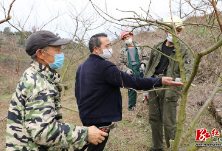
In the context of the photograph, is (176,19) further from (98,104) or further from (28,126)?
(28,126)

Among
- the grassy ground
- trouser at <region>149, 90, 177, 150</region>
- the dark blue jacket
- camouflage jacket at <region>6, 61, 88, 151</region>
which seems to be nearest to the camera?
camouflage jacket at <region>6, 61, 88, 151</region>

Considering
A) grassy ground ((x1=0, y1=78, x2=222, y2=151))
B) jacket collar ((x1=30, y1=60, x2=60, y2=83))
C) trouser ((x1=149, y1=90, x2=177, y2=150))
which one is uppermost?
jacket collar ((x1=30, y1=60, x2=60, y2=83))

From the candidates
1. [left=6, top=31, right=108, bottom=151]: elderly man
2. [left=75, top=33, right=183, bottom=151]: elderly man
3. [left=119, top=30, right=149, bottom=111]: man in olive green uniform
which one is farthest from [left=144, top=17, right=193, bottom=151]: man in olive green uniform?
[left=119, top=30, right=149, bottom=111]: man in olive green uniform

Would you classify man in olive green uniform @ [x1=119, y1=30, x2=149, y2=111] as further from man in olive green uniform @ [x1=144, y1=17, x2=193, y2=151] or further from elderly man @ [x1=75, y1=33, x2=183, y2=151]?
elderly man @ [x1=75, y1=33, x2=183, y2=151]

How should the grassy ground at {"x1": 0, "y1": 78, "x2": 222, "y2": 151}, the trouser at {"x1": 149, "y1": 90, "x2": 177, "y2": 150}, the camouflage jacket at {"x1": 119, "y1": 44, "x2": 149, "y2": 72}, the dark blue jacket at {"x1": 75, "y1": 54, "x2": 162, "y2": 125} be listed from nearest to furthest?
the dark blue jacket at {"x1": 75, "y1": 54, "x2": 162, "y2": 125}
the trouser at {"x1": 149, "y1": 90, "x2": 177, "y2": 150}
the grassy ground at {"x1": 0, "y1": 78, "x2": 222, "y2": 151}
the camouflage jacket at {"x1": 119, "y1": 44, "x2": 149, "y2": 72}

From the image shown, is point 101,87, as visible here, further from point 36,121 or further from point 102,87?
point 36,121

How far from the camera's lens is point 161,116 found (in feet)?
9.78

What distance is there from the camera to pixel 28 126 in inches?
48.3

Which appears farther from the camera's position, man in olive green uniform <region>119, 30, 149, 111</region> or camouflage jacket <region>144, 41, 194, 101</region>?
man in olive green uniform <region>119, 30, 149, 111</region>

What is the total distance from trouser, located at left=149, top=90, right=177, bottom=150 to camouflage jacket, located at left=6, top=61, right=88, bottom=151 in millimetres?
1722

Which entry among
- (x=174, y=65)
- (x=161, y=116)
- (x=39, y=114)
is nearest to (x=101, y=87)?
(x=39, y=114)

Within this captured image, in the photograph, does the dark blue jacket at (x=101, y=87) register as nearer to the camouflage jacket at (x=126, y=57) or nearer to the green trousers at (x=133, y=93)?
the green trousers at (x=133, y=93)

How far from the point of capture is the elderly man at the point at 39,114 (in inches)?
48.4

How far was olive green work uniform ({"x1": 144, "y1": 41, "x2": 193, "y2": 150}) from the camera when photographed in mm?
2656
